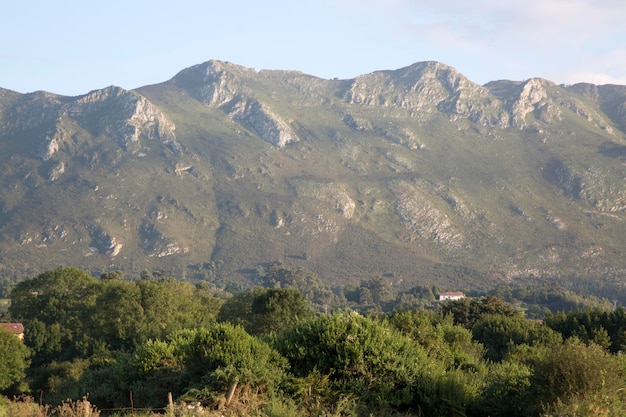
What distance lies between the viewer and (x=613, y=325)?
54.8 metres

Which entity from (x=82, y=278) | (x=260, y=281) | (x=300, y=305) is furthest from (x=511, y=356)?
(x=260, y=281)

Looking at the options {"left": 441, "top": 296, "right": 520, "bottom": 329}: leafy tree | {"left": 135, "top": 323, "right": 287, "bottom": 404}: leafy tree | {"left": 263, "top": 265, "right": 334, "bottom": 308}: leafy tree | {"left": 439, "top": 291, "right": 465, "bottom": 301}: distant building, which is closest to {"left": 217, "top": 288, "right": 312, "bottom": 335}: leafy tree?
{"left": 441, "top": 296, "right": 520, "bottom": 329}: leafy tree

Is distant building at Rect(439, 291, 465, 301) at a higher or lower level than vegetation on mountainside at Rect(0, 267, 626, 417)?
lower

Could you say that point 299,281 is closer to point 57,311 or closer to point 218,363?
point 57,311

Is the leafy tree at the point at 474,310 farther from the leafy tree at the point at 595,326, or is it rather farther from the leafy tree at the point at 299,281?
the leafy tree at the point at 299,281

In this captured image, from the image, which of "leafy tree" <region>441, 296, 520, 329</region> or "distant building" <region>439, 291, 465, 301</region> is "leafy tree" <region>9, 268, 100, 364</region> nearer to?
"leafy tree" <region>441, 296, 520, 329</region>

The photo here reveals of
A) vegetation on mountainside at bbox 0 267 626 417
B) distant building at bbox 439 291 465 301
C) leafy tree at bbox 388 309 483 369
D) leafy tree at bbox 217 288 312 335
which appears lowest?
distant building at bbox 439 291 465 301

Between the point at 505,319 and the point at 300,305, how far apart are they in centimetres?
1714

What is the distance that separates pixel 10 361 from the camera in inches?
2121

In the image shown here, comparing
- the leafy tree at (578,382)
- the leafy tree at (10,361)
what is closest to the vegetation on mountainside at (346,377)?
the leafy tree at (578,382)

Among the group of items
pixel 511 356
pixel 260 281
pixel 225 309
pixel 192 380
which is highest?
pixel 192 380

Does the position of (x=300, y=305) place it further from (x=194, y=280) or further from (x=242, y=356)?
(x=194, y=280)

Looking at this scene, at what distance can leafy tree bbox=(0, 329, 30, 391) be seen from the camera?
Result: 173 feet

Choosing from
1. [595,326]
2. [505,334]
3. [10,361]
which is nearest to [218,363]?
[505,334]
